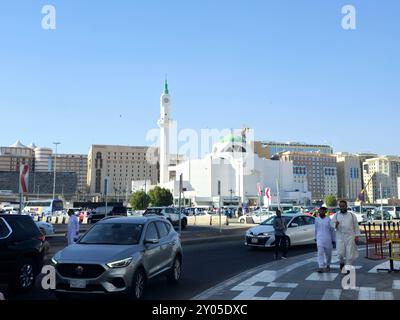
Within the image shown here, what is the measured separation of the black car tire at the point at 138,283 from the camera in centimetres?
809

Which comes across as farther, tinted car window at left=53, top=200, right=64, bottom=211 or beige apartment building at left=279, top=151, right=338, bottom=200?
beige apartment building at left=279, top=151, right=338, bottom=200

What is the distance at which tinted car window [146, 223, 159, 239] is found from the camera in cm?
941

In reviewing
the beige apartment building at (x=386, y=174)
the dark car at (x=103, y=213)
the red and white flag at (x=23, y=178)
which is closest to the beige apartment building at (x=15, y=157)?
the beige apartment building at (x=386, y=174)

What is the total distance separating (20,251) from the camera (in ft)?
31.5

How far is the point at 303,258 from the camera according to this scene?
1559cm

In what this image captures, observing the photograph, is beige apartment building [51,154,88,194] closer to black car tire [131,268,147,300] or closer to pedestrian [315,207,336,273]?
pedestrian [315,207,336,273]

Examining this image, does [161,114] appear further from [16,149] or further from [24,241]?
[24,241]

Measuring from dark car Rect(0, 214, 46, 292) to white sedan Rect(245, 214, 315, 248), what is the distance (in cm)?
972

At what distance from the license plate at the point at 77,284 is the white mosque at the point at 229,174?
122 metres

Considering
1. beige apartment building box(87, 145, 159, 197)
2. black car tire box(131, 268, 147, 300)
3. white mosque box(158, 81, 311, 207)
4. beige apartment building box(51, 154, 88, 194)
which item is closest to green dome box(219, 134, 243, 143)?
white mosque box(158, 81, 311, 207)

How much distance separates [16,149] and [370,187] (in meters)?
144

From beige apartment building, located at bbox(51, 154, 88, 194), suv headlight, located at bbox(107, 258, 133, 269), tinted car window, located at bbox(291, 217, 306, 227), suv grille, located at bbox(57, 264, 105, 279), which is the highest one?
beige apartment building, located at bbox(51, 154, 88, 194)

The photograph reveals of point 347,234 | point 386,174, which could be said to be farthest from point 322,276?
point 386,174

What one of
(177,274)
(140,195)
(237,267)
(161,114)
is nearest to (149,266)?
(177,274)
